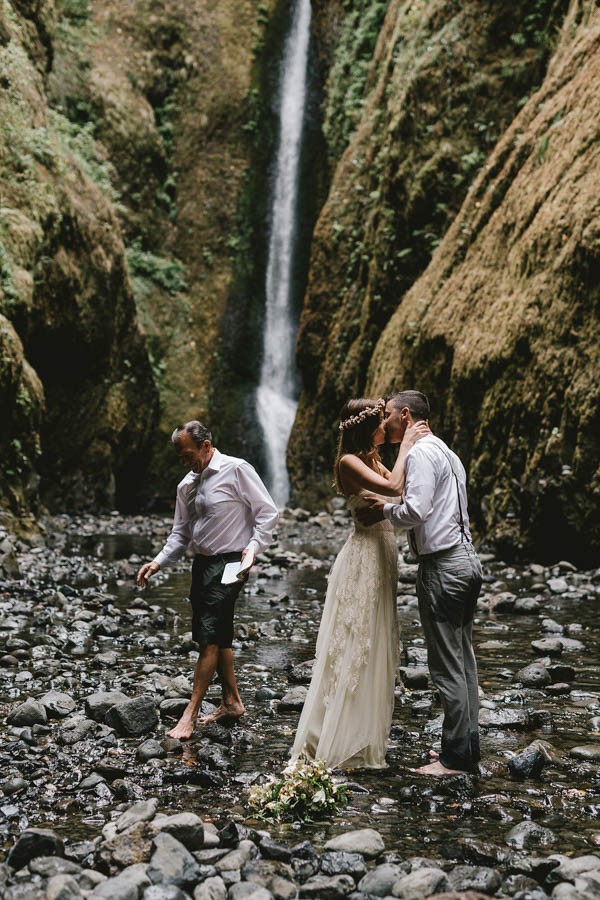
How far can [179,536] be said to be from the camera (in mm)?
6086

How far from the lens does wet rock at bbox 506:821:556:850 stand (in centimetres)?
363

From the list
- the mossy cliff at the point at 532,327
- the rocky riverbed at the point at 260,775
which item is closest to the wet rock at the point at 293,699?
the rocky riverbed at the point at 260,775

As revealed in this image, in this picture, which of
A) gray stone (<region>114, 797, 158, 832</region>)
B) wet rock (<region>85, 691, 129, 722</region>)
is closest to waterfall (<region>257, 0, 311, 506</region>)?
wet rock (<region>85, 691, 129, 722</region>)

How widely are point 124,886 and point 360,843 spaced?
3.37 ft

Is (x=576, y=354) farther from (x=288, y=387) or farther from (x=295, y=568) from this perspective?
(x=288, y=387)

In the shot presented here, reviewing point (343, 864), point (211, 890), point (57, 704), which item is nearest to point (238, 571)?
point (57, 704)

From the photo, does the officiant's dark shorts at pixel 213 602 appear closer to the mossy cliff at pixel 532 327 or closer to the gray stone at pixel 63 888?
the gray stone at pixel 63 888

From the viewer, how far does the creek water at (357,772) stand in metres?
3.96

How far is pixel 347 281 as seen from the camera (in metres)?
25.1

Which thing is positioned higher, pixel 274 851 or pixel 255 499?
pixel 255 499

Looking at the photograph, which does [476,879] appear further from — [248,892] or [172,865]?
[172,865]

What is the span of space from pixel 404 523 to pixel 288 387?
28.5 metres

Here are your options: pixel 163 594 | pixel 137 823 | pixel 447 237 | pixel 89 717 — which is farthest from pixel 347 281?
pixel 137 823

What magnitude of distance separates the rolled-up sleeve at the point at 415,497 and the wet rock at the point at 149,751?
1893mm
